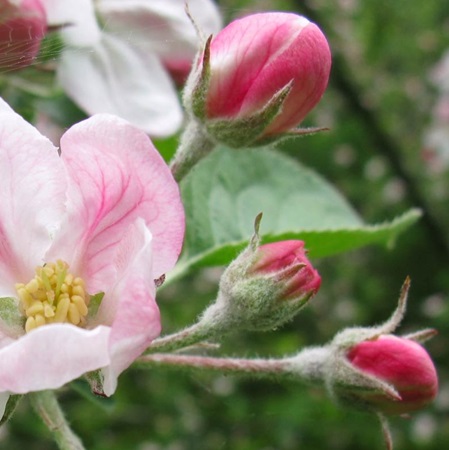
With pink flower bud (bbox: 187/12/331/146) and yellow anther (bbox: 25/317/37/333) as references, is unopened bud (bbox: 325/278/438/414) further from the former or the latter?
yellow anther (bbox: 25/317/37/333)

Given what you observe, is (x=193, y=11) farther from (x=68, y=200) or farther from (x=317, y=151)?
(x=317, y=151)

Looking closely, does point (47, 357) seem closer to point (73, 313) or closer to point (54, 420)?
point (73, 313)

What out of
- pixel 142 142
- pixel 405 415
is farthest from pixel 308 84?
pixel 405 415

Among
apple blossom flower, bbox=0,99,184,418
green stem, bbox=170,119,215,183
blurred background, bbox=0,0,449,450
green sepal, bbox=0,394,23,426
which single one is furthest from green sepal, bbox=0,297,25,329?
blurred background, bbox=0,0,449,450

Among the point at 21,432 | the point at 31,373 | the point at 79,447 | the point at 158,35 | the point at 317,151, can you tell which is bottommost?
the point at 21,432

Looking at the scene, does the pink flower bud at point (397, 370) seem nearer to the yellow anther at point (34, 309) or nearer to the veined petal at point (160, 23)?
the yellow anther at point (34, 309)

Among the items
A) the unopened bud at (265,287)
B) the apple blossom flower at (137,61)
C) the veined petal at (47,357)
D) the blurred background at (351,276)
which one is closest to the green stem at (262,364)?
the unopened bud at (265,287)

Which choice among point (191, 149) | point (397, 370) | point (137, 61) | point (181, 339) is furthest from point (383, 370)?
point (137, 61)
